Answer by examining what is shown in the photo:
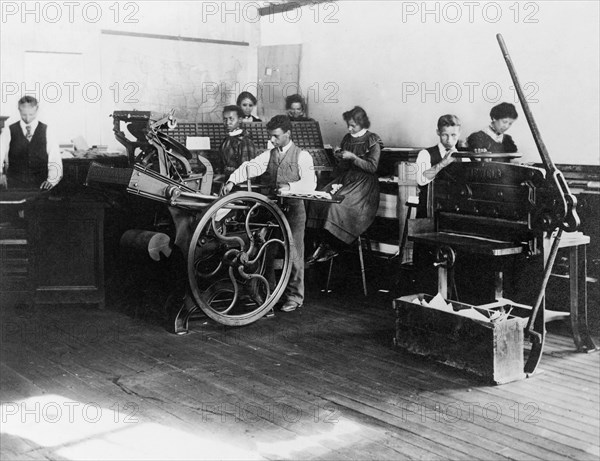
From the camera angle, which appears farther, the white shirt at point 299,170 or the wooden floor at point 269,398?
the white shirt at point 299,170

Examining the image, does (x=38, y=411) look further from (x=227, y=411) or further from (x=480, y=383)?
(x=480, y=383)

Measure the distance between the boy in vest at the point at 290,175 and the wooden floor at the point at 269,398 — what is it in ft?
1.63

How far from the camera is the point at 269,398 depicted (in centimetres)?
346

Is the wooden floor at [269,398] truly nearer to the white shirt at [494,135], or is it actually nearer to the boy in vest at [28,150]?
the white shirt at [494,135]

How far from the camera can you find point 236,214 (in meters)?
5.01

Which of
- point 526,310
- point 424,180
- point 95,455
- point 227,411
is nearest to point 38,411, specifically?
point 95,455

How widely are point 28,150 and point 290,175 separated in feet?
8.10

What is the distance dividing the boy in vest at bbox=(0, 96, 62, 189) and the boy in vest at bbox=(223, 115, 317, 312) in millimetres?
1960

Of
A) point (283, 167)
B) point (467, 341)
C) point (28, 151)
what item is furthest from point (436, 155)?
point (28, 151)

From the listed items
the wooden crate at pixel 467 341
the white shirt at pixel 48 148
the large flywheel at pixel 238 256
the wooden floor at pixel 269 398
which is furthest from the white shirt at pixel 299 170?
the white shirt at pixel 48 148

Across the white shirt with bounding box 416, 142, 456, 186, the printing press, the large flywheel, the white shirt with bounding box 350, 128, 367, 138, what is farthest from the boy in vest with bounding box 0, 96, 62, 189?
the printing press

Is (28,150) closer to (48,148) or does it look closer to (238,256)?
(48,148)

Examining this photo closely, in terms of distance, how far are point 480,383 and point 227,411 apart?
130cm

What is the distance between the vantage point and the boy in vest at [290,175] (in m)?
5.08
